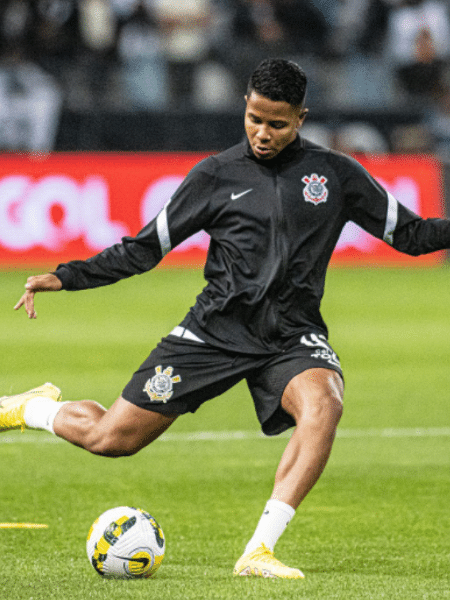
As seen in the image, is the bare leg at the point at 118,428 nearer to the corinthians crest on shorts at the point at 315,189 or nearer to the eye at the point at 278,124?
the corinthians crest on shorts at the point at 315,189

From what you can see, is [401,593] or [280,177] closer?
[401,593]

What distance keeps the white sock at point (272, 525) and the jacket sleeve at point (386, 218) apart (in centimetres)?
141

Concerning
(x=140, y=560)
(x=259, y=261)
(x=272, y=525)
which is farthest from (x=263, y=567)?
(x=259, y=261)

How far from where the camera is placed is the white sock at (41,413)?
20.9 ft

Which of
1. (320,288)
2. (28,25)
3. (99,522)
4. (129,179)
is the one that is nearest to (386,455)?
(320,288)

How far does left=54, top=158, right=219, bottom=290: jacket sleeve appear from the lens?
19.1ft

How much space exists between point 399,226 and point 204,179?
972mm

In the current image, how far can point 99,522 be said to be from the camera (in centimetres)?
546

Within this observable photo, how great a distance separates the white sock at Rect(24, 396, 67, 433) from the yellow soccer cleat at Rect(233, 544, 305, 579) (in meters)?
1.49

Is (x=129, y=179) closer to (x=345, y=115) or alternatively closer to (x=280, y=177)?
(x=345, y=115)

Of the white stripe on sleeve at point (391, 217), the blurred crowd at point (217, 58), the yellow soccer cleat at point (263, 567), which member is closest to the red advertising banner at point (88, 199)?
the blurred crowd at point (217, 58)

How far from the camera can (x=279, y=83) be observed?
561 centimetres

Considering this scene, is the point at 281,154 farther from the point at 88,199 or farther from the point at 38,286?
the point at 88,199

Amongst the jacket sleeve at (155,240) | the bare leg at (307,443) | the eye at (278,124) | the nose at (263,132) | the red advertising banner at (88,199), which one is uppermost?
the eye at (278,124)
